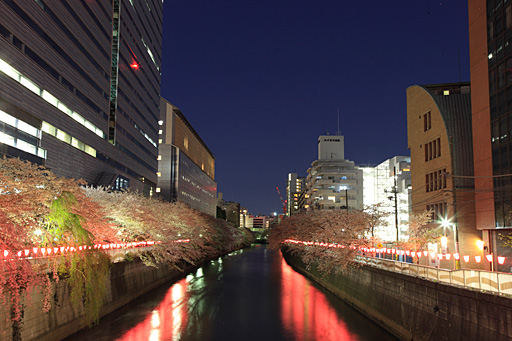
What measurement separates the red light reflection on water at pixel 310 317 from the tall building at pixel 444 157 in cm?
1569

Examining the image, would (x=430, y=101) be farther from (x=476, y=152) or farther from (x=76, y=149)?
(x=76, y=149)

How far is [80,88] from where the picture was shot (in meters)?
66.5

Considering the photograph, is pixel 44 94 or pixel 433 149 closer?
pixel 433 149

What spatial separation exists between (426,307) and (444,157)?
1260 inches

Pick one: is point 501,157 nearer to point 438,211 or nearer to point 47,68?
point 438,211

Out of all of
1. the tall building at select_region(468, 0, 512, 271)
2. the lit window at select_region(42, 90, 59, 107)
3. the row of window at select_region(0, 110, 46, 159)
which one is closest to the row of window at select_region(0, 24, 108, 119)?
the lit window at select_region(42, 90, 59, 107)

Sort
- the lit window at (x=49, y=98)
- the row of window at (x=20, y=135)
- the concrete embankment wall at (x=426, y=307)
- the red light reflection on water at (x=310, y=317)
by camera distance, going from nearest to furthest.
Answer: the concrete embankment wall at (x=426, y=307)
the red light reflection on water at (x=310, y=317)
the row of window at (x=20, y=135)
the lit window at (x=49, y=98)

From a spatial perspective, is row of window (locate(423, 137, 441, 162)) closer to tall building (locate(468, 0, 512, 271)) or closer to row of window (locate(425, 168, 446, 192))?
row of window (locate(425, 168, 446, 192))

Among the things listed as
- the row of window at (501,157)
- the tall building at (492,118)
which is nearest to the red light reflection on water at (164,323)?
the tall building at (492,118)

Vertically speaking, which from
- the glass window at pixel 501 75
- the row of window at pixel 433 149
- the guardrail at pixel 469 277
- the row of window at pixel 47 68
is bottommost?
the guardrail at pixel 469 277

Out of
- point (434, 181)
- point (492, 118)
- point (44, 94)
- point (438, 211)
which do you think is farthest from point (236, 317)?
point (44, 94)

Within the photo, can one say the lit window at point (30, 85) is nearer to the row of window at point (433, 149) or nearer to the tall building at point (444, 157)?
the tall building at point (444, 157)

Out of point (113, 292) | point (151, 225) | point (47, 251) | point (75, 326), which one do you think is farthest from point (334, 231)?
point (47, 251)

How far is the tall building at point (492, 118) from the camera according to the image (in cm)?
3788
